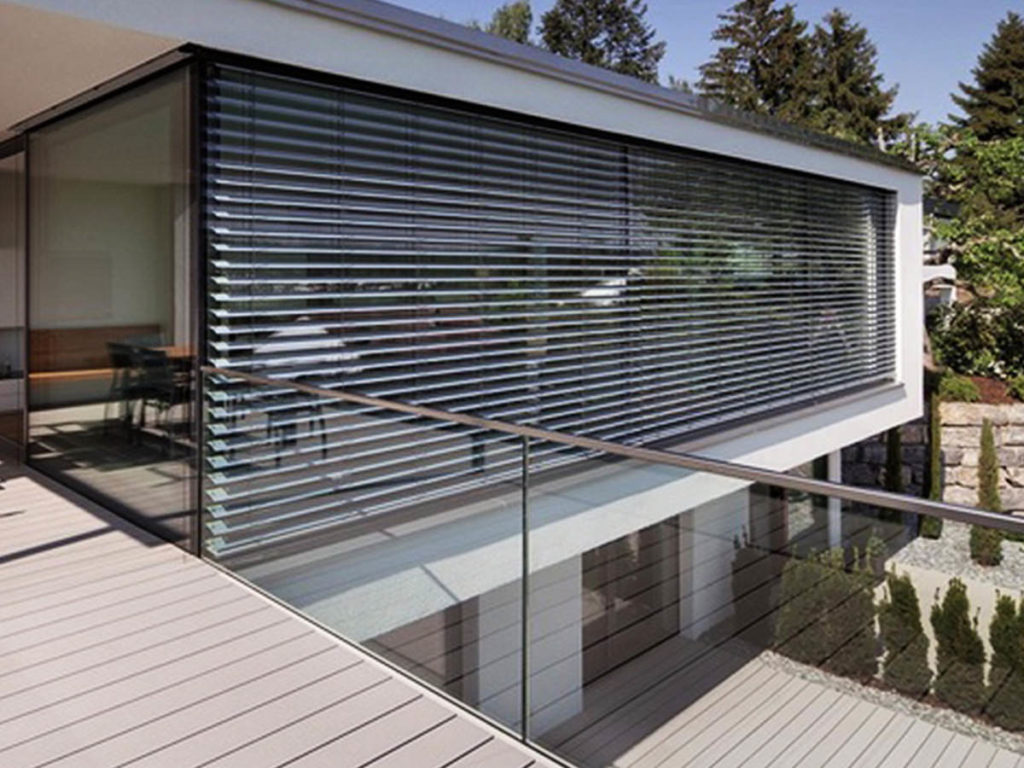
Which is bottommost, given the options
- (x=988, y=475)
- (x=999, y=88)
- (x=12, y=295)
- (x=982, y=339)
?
(x=988, y=475)

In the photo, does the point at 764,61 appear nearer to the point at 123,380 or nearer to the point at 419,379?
the point at 419,379

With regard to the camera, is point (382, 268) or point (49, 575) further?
point (382, 268)

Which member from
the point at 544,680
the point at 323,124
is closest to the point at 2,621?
the point at 544,680

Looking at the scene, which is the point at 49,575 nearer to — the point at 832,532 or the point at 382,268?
the point at 382,268

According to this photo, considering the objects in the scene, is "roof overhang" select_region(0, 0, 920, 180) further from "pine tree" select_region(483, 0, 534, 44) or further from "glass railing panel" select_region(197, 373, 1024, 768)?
"pine tree" select_region(483, 0, 534, 44)

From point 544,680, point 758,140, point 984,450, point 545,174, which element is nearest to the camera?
point 544,680

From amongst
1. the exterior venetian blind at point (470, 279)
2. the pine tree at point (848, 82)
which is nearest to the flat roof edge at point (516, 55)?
the exterior venetian blind at point (470, 279)

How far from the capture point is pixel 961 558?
5.34ft

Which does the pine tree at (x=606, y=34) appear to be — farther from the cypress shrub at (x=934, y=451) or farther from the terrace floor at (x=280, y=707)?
the terrace floor at (x=280, y=707)

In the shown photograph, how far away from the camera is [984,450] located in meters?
13.1

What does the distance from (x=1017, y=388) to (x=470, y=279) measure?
12145 mm

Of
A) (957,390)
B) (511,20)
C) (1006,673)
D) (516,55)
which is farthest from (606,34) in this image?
(1006,673)

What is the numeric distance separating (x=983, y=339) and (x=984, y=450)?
105 inches

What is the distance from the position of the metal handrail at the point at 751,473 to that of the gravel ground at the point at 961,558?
0.04m
